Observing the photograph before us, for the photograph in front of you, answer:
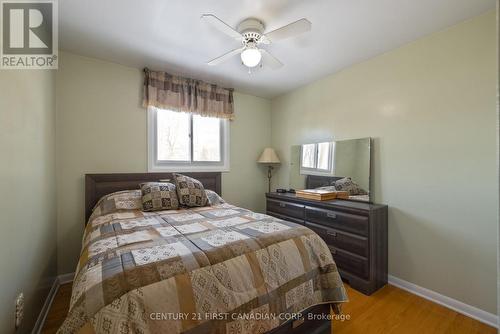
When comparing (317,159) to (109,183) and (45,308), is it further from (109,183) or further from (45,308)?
(45,308)

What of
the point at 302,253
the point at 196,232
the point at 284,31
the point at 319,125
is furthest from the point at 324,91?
the point at 196,232

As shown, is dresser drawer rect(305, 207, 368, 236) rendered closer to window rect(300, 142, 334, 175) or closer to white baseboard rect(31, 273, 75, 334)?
window rect(300, 142, 334, 175)

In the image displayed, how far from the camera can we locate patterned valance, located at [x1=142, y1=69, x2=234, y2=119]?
9.03ft

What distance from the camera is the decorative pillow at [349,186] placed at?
8.46ft

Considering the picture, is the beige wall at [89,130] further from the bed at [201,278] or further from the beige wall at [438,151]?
the beige wall at [438,151]

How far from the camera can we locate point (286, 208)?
118 inches

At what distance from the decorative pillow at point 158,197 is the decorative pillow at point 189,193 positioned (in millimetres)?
69

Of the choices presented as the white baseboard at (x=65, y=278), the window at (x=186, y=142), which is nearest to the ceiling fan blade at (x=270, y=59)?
the window at (x=186, y=142)

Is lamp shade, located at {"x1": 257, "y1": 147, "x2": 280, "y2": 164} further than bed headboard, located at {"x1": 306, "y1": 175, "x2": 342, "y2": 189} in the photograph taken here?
Yes

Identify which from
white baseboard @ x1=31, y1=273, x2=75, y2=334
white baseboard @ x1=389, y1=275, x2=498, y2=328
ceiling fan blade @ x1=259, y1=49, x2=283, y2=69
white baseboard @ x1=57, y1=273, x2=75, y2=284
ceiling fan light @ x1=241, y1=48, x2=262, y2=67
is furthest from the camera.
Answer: white baseboard @ x1=57, y1=273, x2=75, y2=284

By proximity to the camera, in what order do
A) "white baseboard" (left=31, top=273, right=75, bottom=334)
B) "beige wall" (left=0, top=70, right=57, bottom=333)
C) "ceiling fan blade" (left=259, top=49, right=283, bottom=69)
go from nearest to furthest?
"beige wall" (left=0, top=70, right=57, bottom=333)
"white baseboard" (left=31, top=273, right=75, bottom=334)
"ceiling fan blade" (left=259, top=49, right=283, bottom=69)

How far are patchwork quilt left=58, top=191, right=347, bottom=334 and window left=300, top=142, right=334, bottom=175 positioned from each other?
1.50 metres

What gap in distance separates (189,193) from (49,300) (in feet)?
4.93

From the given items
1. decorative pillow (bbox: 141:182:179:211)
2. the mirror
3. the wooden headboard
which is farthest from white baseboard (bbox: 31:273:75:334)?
the mirror
